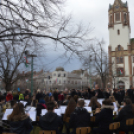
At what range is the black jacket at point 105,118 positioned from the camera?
564 centimetres

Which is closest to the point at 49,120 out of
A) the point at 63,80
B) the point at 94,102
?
the point at 94,102

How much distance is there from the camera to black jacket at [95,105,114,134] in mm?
5645

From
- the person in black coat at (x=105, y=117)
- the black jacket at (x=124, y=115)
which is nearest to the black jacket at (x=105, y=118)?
the person in black coat at (x=105, y=117)

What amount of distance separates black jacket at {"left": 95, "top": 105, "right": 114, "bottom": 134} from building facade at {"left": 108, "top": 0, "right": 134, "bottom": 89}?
4003 cm

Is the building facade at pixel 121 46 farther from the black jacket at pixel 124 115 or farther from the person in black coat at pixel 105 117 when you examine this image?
the person in black coat at pixel 105 117

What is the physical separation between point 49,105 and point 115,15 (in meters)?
47.5

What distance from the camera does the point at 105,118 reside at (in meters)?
5.67

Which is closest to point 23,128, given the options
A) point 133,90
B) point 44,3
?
point 44,3

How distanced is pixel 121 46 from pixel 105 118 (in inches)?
1691

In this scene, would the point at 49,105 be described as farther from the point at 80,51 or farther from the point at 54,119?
the point at 80,51

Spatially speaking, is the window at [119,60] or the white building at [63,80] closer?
the window at [119,60]

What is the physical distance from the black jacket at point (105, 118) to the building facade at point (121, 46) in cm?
4003

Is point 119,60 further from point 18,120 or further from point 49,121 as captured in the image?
point 18,120

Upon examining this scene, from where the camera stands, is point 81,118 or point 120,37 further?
point 120,37
